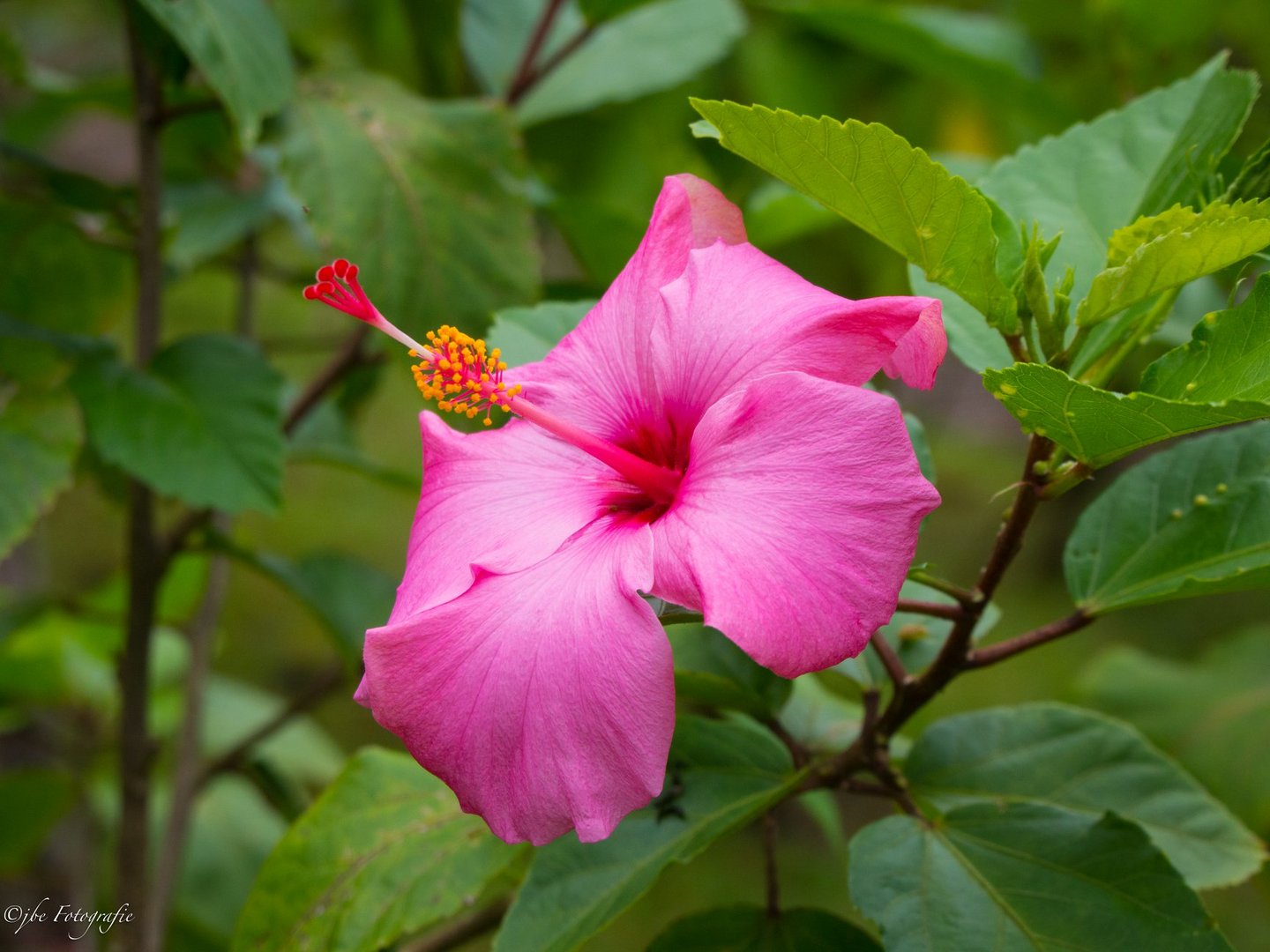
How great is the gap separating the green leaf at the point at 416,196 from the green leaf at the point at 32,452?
0.25m

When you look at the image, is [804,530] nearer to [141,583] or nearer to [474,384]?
[474,384]

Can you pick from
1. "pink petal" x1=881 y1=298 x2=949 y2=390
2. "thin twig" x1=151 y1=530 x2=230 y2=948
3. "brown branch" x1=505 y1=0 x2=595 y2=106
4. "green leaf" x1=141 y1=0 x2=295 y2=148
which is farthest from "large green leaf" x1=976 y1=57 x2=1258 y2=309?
"thin twig" x1=151 y1=530 x2=230 y2=948

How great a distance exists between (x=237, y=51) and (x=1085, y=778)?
76 cm

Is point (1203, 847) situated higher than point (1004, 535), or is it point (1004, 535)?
point (1004, 535)

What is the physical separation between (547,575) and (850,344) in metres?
0.17

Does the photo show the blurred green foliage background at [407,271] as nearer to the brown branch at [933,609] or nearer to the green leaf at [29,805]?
the green leaf at [29,805]

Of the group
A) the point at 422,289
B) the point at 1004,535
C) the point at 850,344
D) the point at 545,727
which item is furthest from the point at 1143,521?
the point at 422,289

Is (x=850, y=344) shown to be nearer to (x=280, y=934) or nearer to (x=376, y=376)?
(x=280, y=934)

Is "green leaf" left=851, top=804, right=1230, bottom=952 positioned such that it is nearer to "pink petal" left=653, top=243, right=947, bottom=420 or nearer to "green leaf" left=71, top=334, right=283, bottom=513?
"pink petal" left=653, top=243, right=947, bottom=420

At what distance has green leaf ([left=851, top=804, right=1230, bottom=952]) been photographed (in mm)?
579

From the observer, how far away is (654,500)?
1.90ft

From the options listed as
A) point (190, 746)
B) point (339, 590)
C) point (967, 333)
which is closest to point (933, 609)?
point (967, 333)

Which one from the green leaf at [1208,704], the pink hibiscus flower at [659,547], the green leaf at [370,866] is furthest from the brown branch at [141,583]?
the green leaf at [1208,704]

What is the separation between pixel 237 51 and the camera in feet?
2.72
